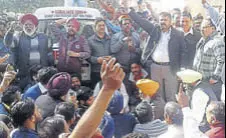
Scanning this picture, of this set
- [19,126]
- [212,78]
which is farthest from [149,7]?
[19,126]

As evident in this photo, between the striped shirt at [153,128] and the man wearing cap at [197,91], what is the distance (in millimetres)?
1131

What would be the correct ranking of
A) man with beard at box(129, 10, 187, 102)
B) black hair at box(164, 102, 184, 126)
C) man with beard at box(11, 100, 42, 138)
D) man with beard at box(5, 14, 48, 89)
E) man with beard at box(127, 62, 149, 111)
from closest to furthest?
man with beard at box(11, 100, 42, 138) < black hair at box(164, 102, 184, 126) < man with beard at box(129, 10, 187, 102) < man with beard at box(5, 14, 48, 89) < man with beard at box(127, 62, 149, 111)

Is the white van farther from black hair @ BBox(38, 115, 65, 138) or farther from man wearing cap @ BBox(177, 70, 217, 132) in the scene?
black hair @ BBox(38, 115, 65, 138)

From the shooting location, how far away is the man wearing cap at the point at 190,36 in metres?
7.19

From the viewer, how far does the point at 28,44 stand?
288 inches

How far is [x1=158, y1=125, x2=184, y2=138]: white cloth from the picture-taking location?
441 cm

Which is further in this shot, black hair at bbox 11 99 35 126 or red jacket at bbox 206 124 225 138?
red jacket at bbox 206 124 225 138

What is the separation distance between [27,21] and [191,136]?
4.00 metres

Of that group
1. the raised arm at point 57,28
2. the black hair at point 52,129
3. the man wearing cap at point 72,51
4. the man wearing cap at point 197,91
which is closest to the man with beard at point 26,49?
the man wearing cap at point 72,51

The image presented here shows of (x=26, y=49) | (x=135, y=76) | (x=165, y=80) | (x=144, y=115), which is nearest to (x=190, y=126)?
(x=144, y=115)

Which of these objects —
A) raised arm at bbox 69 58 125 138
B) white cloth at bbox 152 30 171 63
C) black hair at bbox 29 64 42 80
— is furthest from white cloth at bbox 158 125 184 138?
black hair at bbox 29 64 42 80

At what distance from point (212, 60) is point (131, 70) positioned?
1.73 m

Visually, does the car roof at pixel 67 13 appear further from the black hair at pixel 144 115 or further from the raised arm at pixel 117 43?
the black hair at pixel 144 115

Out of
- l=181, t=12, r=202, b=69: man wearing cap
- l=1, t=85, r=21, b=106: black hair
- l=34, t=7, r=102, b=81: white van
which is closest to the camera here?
l=1, t=85, r=21, b=106: black hair
